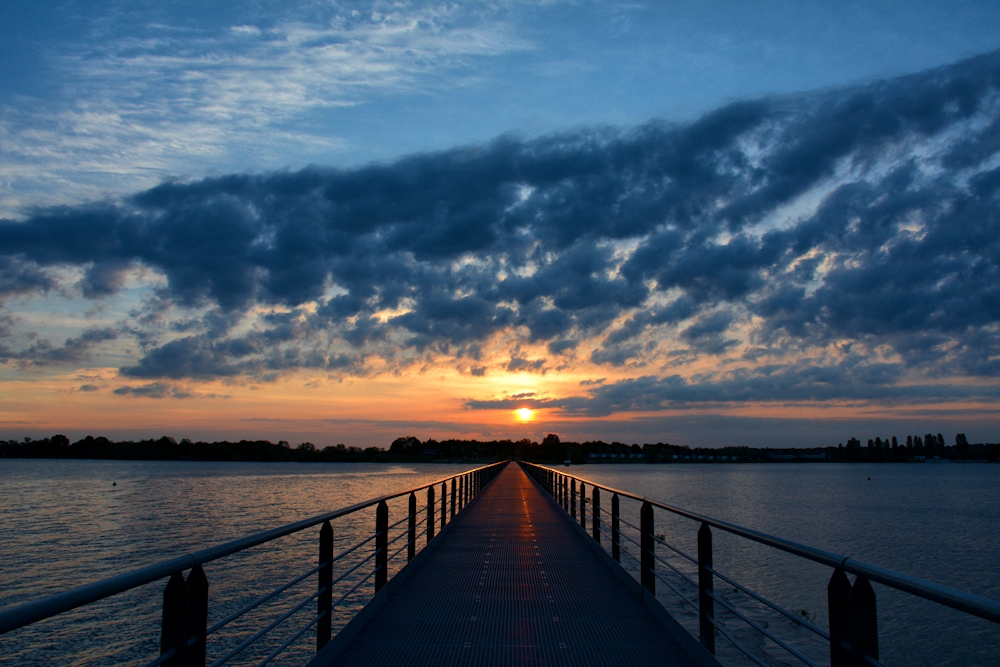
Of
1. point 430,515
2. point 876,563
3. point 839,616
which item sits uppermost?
point 839,616

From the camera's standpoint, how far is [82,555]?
90.8ft

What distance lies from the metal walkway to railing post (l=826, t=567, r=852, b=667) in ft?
5.49

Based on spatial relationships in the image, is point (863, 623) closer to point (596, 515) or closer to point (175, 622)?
point (175, 622)

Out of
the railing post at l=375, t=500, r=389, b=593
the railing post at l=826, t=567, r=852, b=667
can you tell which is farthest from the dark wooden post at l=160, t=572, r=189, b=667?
the railing post at l=375, t=500, r=389, b=593

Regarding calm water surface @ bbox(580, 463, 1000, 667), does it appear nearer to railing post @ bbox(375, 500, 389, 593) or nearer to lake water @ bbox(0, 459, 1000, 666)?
lake water @ bbox(0, 459, 1000, 666)

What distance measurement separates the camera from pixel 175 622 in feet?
9.61

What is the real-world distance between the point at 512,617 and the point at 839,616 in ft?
12.3

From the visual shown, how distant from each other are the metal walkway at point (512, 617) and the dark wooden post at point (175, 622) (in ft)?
6.09

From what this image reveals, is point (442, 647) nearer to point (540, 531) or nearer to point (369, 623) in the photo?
Result: point (369, 623)

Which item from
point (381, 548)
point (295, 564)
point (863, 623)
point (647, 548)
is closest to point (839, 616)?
point (863, 623)

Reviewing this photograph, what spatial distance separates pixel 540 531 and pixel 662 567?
1226 cm

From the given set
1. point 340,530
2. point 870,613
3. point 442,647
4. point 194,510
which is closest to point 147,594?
point 340,530

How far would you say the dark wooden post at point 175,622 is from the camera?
2910mm

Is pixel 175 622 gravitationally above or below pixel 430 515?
above
